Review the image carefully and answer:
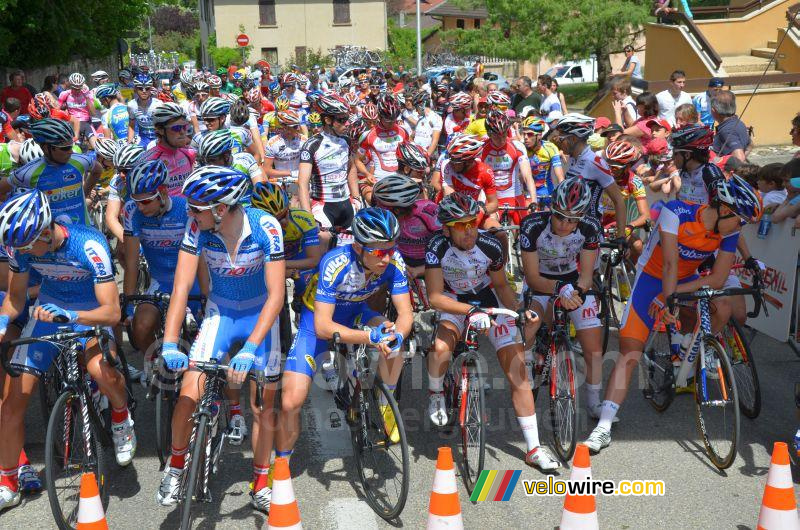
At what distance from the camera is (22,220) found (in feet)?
16.3

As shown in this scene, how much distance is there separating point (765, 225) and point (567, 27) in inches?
925

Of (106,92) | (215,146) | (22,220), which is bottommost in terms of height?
(22,220)

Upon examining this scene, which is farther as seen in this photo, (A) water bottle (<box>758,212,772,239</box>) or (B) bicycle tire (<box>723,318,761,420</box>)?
(A) water bottle (<box>758,212,772,239</box>)

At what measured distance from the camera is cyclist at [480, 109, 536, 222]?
9.27m

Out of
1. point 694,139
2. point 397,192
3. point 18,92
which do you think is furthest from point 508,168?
point 18,92

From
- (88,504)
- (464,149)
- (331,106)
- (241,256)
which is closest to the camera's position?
(88,504)

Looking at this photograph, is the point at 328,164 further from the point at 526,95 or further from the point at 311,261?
the point at 526,95

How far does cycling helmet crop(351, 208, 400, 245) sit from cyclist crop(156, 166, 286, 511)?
0.50 meters

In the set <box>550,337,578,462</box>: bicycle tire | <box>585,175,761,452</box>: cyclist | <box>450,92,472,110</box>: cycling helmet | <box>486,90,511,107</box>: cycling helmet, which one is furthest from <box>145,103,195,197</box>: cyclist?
<box>450,92,472,110</box>: cycling helmet

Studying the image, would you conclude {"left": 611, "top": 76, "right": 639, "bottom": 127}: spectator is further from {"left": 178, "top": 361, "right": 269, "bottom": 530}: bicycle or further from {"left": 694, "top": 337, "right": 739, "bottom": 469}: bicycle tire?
{"left": 178, "top": 361, "right": 269, "bottom": 530}: bicycle

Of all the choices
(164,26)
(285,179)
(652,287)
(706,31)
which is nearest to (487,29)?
(706,31)

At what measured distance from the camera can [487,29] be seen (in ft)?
114

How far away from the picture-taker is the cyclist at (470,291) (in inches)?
230

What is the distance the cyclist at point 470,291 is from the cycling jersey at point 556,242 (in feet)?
1.38
